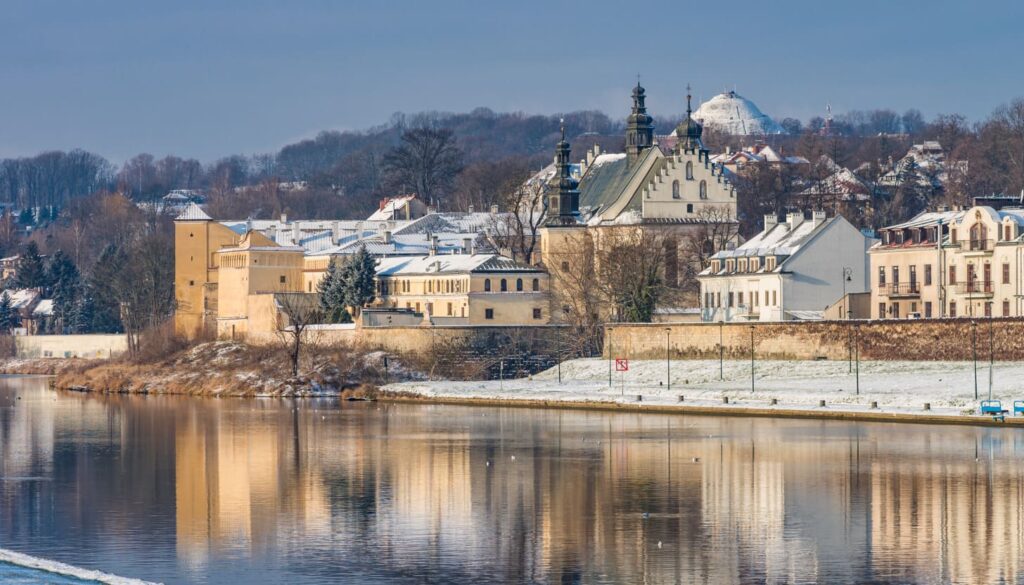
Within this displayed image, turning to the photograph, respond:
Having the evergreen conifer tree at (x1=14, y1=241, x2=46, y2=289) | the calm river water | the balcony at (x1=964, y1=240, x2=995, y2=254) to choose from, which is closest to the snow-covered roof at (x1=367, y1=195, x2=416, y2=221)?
the evergreen conifer tree at (x1=14, y1=241, x2=46, y2=289)

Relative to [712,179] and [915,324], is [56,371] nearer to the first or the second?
[712,179]

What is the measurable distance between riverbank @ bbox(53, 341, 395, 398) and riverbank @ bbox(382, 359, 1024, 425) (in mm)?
3542

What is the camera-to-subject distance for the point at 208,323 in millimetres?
95500

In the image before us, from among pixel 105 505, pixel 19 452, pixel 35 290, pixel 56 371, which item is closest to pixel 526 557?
pixel 105 505

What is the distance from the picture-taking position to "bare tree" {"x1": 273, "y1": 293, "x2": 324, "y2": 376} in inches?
3029

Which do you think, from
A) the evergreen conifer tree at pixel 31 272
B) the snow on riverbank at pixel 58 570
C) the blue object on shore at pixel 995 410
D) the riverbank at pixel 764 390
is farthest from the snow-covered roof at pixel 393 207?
the snow on riverbank at pixel 58 570

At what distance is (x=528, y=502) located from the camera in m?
34.6

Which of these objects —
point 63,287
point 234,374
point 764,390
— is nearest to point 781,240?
point 764,390

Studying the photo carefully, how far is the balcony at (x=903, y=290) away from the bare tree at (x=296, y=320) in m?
22.2

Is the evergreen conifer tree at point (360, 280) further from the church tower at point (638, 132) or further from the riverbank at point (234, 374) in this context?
the church tower at point (638, 132)

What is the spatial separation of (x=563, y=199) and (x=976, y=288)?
104 feet

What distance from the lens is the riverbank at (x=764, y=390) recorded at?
52000 millimetres

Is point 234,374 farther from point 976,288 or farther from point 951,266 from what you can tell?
point 976,288

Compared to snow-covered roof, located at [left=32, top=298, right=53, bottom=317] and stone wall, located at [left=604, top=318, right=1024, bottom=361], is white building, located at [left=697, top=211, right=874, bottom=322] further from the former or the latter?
snow-covered roof, located at [left=32, top=298, right=53, bottom=317]
